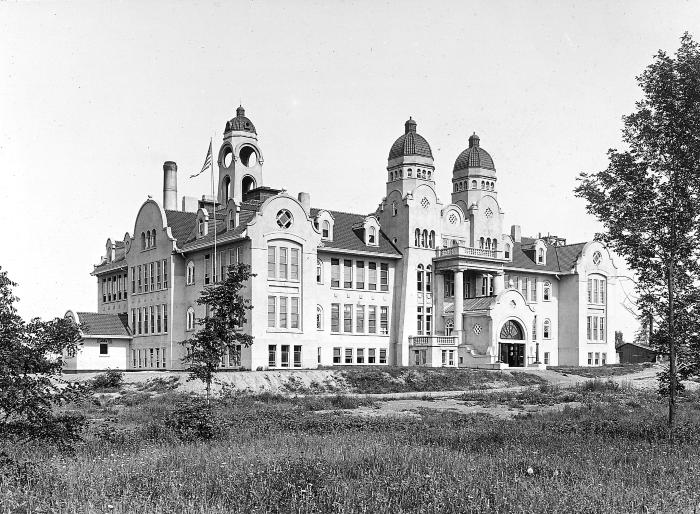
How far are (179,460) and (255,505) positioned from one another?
399 centimetres

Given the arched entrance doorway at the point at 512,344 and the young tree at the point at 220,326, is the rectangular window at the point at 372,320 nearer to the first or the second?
the arched entrance doorway at the point at 512,344

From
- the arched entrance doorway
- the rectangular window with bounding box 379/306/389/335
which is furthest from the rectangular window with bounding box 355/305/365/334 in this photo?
the arched entrance doorway

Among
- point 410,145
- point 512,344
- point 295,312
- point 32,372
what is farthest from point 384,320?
point 32,372

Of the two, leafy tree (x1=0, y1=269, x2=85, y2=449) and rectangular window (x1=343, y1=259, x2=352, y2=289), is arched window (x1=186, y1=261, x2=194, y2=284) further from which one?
leafy tree (x1=0, y1=269, x2=85, y2=449)

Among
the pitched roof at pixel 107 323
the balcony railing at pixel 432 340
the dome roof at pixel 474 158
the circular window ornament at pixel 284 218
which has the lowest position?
the balcony railing at pixel 432 340

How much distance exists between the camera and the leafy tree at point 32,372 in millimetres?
12523

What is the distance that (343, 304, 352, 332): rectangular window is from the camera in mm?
66250

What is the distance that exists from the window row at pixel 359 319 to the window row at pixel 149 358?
13.1 metres

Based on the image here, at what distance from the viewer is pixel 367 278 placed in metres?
68.1

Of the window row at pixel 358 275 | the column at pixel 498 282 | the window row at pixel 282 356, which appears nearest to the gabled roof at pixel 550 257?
the column at pixel 498 282

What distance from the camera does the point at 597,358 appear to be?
8175 centimetres

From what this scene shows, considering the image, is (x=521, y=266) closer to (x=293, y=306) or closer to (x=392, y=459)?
(x=293, y=306)

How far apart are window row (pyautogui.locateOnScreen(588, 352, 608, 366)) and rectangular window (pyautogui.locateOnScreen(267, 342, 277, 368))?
114 ft

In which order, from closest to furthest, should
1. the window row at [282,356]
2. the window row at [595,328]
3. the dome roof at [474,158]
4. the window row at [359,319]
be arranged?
1. the window row at [282,356]
2. the window row at [359,319]
3. the dome roof at [474,158]
4. the window row at [595,328]
